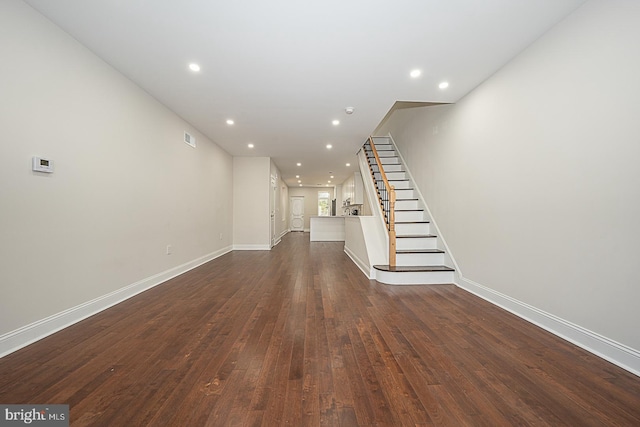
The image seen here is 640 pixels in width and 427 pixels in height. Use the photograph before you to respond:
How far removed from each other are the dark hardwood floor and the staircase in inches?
35.2

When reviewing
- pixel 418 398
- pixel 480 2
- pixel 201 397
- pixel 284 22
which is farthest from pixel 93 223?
pixel 480 2

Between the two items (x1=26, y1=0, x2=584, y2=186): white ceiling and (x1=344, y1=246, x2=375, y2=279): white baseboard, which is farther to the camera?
(x1=344, y1=246, x2=375, y2=279): white baseboard

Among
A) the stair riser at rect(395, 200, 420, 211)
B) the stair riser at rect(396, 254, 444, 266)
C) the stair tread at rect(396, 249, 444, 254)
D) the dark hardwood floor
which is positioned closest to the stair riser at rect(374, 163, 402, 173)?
the stair riser at rect(395, 200, 420, 211)

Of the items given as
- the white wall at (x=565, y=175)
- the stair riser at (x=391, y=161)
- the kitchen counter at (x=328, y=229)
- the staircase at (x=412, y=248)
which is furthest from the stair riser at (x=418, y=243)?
the kitchen counter at (x=328, y=229)

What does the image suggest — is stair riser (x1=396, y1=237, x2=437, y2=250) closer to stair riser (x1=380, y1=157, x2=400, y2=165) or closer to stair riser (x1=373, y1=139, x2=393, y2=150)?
stair riser (x1=380, y1=157, x2=400, y2=165)

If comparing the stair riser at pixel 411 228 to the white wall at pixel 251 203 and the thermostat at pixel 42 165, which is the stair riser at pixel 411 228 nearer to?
the white wall at pixel 251 203

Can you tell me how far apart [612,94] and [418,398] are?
250 centimetres

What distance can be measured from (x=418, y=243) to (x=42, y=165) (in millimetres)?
4630

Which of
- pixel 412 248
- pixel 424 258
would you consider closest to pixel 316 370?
pixel 424 258

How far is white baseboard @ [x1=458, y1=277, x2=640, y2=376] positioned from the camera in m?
1.68

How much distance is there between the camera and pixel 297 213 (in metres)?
15.4

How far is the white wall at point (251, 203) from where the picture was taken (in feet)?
23.8

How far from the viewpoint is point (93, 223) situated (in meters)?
2.57

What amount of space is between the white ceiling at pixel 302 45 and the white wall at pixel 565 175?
347 mm
